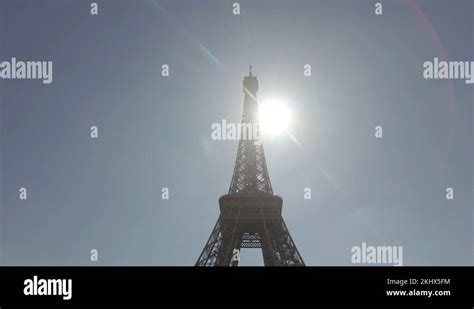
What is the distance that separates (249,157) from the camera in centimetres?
3122
